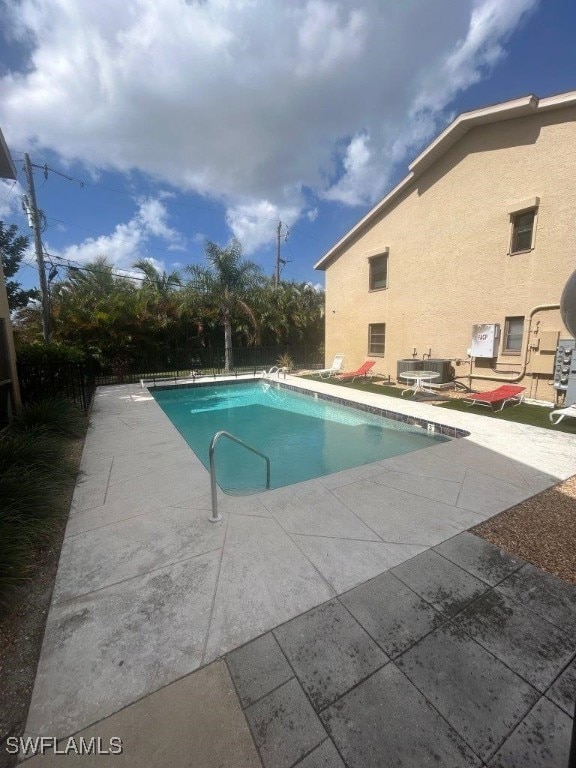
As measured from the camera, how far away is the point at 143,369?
15.8m

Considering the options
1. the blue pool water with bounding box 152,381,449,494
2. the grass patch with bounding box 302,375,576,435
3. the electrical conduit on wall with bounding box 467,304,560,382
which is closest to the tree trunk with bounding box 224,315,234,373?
the blue pool water with bounding box 152,381,449,494

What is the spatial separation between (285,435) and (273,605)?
229 inches

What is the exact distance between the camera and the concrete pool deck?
5.02 ft

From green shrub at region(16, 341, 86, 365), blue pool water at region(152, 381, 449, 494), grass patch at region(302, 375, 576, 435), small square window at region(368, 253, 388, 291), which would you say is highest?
small square window at region(368, 253, 388, 291)

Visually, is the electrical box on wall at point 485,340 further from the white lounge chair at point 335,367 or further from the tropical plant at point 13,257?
the tropical plant at point 13,257

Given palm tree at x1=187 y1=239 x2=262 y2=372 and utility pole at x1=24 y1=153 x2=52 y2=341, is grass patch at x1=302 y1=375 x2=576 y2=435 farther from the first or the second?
utility pole at x1=24 y1=153 x2=52 y2=341

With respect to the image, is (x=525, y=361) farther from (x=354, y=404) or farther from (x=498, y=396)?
(x=354, y=404)

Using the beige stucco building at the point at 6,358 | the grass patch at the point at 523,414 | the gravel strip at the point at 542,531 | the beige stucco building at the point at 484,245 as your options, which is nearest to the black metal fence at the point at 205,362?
the beige stucco building at the point at 6,358

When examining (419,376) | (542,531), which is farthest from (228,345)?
(542,531)

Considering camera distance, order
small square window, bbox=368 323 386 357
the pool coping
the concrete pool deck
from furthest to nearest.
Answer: small square window, bbox=368 323 386 357 → the pool coping → the concrete pool deck

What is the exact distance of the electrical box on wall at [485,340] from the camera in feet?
31.3

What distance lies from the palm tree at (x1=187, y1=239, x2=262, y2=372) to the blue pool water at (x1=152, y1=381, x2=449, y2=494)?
6.57m

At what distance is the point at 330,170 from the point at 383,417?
475 inches

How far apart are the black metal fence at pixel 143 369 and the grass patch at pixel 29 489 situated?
1953mm
